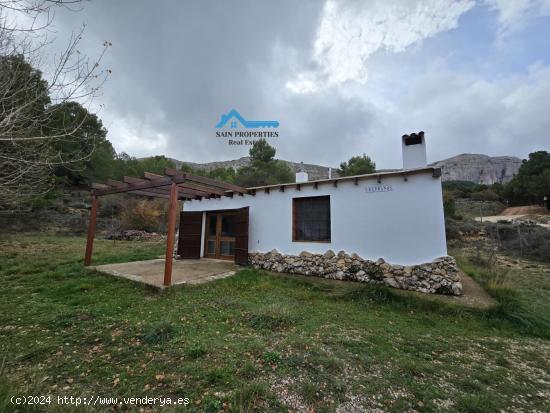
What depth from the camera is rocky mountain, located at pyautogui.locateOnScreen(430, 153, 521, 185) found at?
152ft

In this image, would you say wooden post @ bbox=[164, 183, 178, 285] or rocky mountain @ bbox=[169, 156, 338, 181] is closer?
wooden post @ bbox=[164, 183, 178, 285]

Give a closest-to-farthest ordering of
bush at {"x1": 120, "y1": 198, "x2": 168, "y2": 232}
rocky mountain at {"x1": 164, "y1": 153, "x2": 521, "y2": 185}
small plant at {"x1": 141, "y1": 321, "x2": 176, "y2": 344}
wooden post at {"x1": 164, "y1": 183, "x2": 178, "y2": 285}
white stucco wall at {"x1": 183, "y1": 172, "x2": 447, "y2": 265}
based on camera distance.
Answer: small plant at {"x1": 141, "y1": 321, "x2": 176, "y2": 344} → wooden post at {"x1": 164, "y1": 183, "x2": 178, "y2": 285} → white stucco wall at {"x1": 183, "y1": 172, "x2": 447, "y2": 265} → bush at {"x1": 120, "y1": 198, "x2": 168, "y2": 232} → rocky mountain at {"x1": 164, "y1": 153, "x2": 521, "y2": 185}

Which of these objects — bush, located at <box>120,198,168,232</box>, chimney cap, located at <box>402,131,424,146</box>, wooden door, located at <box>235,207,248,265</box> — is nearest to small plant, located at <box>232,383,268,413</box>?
wooden door, located at <box>235,207,248,265</box>

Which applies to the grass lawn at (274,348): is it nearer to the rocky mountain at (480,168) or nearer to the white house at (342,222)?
the white house at (342,222)

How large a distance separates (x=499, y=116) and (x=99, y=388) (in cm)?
3943

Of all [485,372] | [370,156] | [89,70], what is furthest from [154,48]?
[370,156]

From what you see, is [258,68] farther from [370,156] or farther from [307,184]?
[370,156]

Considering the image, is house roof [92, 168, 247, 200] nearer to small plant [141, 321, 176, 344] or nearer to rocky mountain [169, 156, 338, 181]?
small plant [141, 321, 176, 344]

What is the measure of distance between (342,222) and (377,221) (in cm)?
87

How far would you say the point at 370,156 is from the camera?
59.2ft

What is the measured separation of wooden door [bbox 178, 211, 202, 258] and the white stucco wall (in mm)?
2880

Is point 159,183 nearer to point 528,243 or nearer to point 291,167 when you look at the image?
point 528,243

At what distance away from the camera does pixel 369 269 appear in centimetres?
550

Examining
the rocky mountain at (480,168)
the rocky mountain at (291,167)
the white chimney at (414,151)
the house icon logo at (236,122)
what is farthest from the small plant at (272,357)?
the rocky mountain at (480,168)
